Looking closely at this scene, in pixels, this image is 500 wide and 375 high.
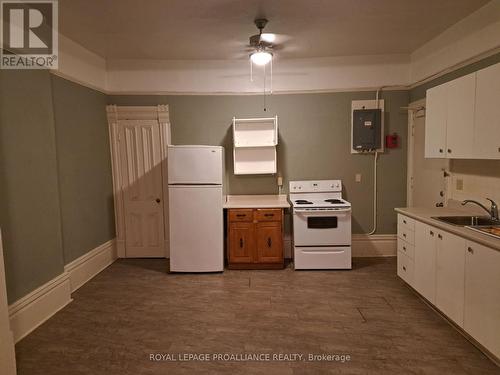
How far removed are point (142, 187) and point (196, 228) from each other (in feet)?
4.00

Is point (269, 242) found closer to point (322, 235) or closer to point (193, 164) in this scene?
point (322, 235)

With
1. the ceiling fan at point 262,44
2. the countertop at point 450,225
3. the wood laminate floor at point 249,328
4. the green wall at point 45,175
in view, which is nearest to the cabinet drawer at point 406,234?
the countertop at point 450,225

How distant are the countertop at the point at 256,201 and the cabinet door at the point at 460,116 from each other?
6.23 ft

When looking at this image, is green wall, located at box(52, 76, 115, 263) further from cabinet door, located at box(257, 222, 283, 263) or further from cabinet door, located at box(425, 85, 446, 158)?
cabinet door, located at box(425, 85, 446, 158)

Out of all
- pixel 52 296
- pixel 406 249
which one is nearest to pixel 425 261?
pixel 406 249

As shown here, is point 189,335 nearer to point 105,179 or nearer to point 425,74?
point 105,179

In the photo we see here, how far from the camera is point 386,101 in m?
4.42

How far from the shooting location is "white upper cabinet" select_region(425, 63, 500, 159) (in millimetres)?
2408

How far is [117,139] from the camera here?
4.51m

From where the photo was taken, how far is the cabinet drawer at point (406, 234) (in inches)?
124

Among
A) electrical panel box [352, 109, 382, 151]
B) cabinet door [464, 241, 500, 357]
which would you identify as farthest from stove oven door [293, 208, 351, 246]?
cabinet door [464, 241, 500, 357]

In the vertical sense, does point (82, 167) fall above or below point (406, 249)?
above

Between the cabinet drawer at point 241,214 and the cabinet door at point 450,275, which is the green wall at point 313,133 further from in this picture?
the cabinet door at point 450,275

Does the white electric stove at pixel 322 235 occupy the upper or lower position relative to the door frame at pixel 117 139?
lower
